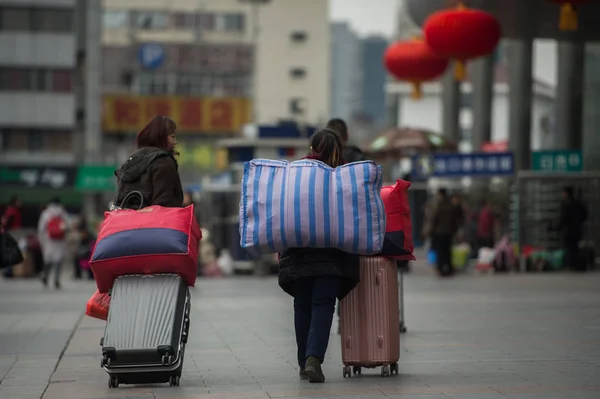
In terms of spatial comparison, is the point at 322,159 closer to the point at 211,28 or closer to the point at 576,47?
the point at 576,47

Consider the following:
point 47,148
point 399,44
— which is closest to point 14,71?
point 47,148

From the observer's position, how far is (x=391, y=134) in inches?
1394

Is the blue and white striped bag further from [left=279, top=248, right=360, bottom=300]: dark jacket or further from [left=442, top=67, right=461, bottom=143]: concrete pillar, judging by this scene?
[left=442, top=67, right=461, bottom=143]: concrete pillar

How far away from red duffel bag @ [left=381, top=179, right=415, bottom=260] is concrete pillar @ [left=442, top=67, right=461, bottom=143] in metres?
35.6

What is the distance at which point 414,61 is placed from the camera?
28.5 metres

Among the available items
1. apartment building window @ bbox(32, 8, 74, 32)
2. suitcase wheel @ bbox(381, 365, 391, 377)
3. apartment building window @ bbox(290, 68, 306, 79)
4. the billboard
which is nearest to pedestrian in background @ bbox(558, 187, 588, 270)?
suitcase wheel @ bbox(381, 365, 391, 377)

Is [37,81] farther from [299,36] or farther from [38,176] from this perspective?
[299,36]

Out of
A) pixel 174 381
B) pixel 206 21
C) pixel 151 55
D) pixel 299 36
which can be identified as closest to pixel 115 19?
pixel 206 21

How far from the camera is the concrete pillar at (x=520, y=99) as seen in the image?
3806 cm

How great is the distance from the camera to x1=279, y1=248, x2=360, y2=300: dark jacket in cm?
953

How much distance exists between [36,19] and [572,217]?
4618 cm

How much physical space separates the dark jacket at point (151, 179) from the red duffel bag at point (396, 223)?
1456 millimetres

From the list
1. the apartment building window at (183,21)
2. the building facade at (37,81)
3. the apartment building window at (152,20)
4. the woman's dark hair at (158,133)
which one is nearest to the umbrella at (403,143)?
the woman's dark hair at (158,133)

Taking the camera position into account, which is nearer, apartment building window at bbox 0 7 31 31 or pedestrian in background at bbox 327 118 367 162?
pedestrian in background at bbox 327 118 367 162
